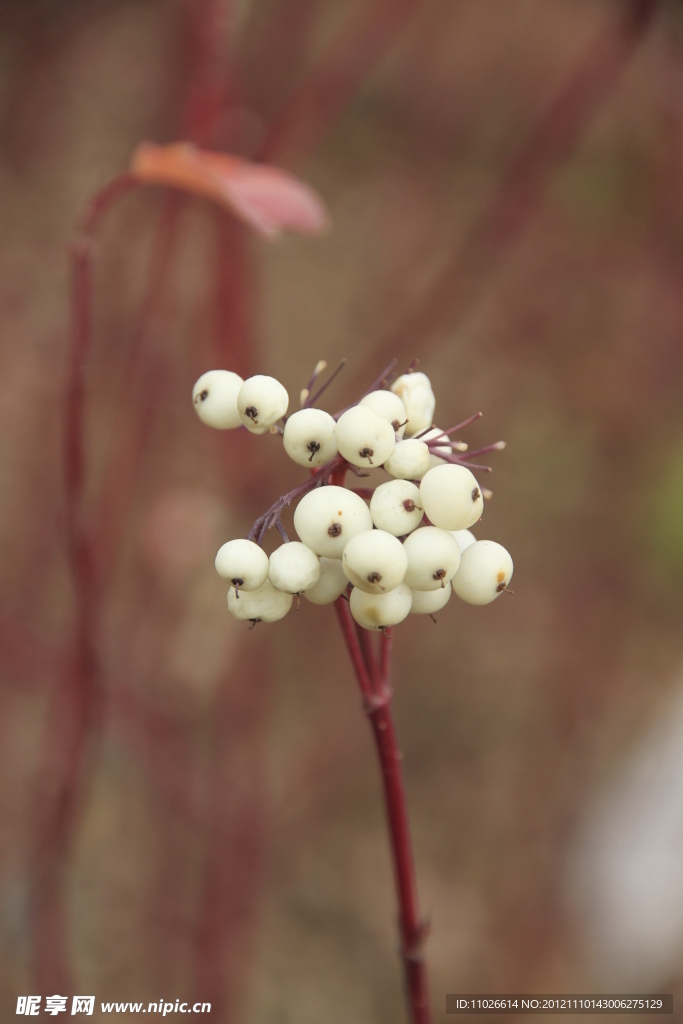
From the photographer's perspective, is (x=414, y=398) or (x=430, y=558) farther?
(x=414, y=398)

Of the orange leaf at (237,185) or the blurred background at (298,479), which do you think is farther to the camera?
the blurred background at (298,479)

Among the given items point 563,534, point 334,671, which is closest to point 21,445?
point 334,671

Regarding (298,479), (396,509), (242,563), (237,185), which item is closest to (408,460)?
(396,509)

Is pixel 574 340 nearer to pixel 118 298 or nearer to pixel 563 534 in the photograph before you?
pixel 563 534

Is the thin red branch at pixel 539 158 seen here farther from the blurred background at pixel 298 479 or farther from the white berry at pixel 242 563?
the white berry at pixel 242 563

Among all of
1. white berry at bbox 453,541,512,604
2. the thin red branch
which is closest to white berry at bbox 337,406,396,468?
white berry at bbox 453,541,512,604

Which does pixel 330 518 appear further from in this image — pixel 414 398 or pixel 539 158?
pixel 539 158

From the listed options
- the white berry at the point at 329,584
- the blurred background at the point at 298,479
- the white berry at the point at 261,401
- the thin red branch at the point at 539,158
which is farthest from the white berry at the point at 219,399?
the thin red branch at the point at 539,158
